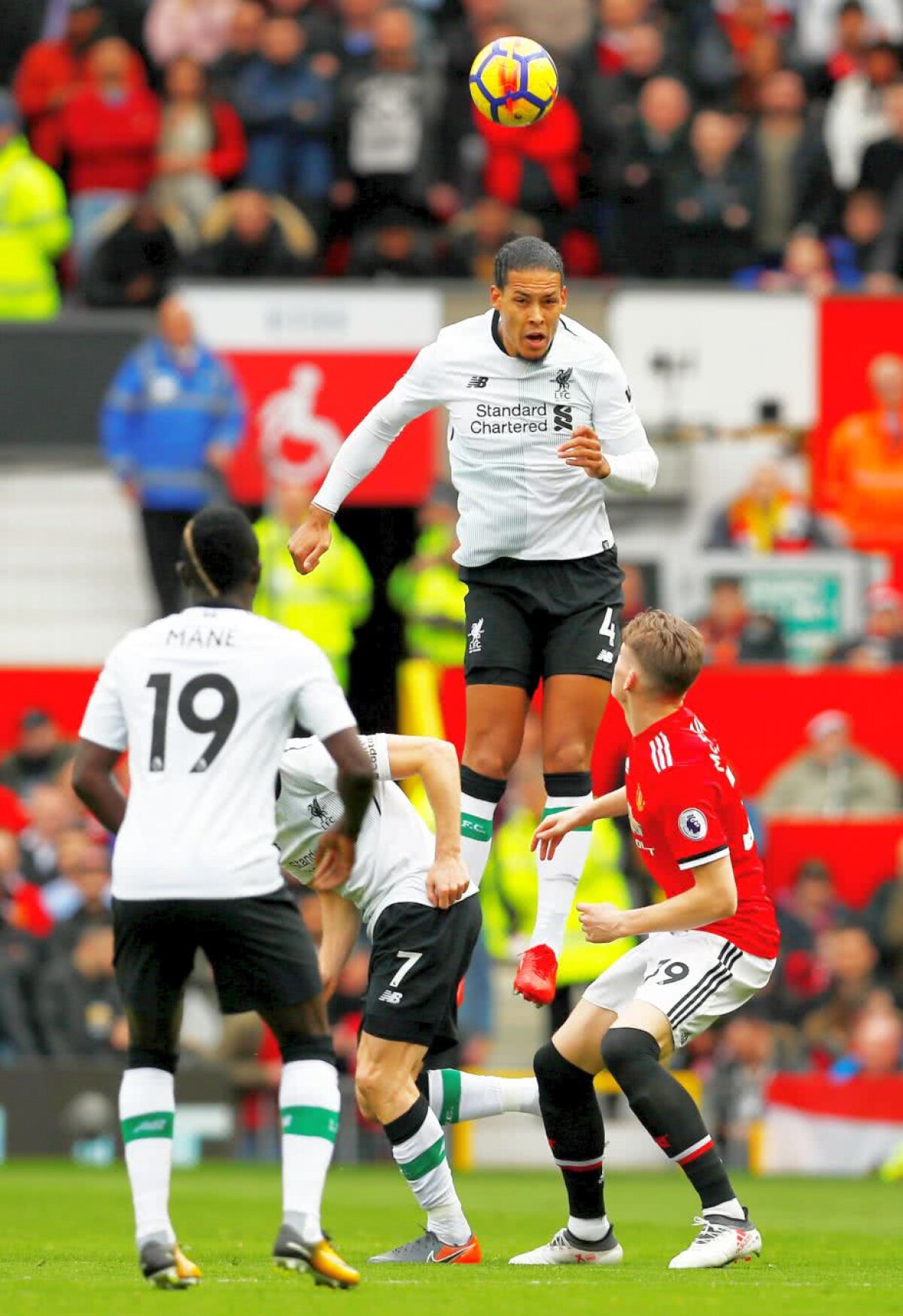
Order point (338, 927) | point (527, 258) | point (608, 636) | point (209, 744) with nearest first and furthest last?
point (209, 744), point (338, 927), point (527, 258), point (608, 636)

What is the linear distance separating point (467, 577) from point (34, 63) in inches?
499

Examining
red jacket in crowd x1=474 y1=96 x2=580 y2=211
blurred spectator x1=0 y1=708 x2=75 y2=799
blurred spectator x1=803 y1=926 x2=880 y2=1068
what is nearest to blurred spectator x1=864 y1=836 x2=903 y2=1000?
blurred spectator x1=803 y1=926 x2=880 y2=1068

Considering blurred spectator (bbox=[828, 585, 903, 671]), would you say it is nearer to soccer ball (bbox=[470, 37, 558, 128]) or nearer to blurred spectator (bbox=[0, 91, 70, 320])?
blurred spectator (bbox=[0, 91, 70, 320])

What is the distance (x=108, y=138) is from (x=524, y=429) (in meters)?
11.6

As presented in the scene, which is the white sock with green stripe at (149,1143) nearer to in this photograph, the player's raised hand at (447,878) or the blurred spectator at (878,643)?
the player's raised hand at (447,878)

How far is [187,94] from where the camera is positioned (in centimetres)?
2033

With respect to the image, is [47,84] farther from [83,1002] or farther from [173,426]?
[83,1002]

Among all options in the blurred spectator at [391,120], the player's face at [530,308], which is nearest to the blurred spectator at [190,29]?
the blurred spectator at [391,120]

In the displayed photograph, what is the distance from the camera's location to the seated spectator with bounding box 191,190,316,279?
65.0ft

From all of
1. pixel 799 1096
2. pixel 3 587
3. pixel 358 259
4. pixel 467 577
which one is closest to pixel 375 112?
pixel 358 259

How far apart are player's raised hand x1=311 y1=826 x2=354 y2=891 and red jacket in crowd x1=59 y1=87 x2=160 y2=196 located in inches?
542

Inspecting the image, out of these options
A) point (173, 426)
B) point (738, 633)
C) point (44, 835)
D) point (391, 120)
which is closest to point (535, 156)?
point (391, 120)

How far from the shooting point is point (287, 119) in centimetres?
2038

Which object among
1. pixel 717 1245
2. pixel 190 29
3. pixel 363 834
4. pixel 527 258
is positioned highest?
pixel 190 29
